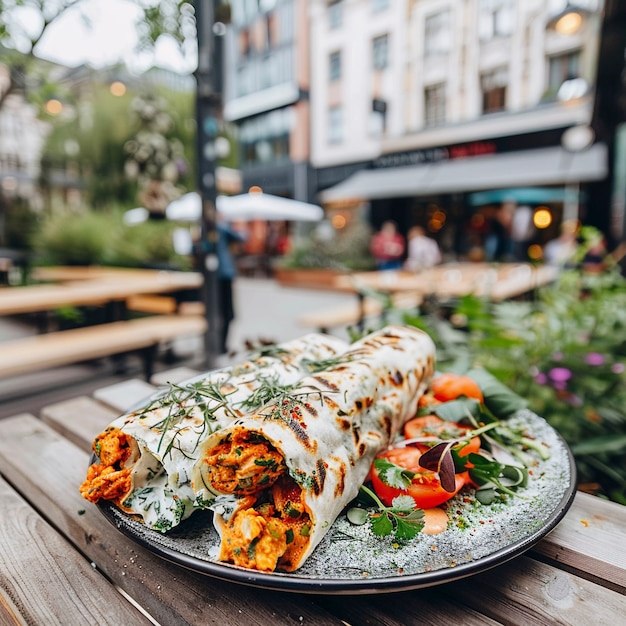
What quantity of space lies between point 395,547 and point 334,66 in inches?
569

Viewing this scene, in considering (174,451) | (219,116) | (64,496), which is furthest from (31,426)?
(219,116)

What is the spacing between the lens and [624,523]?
3.58 feet

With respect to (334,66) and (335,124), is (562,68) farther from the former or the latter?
(335,124)

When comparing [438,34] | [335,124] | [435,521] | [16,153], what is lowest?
[435,521]

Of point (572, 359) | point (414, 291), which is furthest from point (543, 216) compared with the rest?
point (572, 359)

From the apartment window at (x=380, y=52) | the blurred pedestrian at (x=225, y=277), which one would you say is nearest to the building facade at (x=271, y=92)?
the blurred pedestrian at (x=225, y=277)

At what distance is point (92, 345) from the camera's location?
13.4 ft

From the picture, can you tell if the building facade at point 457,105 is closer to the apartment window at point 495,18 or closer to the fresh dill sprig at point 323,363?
the apartment window at point 495,18

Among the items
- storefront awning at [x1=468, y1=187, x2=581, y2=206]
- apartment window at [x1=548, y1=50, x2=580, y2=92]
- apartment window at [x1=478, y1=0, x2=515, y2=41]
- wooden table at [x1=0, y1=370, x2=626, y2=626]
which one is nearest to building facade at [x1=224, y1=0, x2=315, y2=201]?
wooden table at [x1=0, y1=370, x2=626, y2=626]

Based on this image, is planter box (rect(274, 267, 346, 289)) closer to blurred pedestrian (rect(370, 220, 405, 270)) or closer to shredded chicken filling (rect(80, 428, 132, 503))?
blurred pedestrian (rect(370, 220, 405, 270))

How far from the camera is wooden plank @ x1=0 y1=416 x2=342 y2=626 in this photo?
82 cm

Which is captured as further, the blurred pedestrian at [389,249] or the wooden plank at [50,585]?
the blurred pedestrian at [389,249]

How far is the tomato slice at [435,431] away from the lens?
110 cm

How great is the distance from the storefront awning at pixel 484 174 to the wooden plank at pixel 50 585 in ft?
40.3
